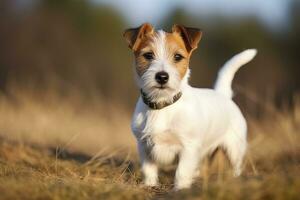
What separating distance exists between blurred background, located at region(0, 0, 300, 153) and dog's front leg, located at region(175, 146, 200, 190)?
1.63 m

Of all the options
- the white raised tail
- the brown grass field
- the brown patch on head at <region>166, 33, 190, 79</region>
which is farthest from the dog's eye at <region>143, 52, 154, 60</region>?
the white raised tail

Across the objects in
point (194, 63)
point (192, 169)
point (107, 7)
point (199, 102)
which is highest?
point (199, 102)

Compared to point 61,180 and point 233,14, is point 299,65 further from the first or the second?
point 61,180

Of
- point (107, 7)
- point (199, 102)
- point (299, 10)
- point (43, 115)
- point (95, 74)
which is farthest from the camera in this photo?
point (107, 7)

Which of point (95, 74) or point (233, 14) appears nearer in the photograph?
point (95, 74)

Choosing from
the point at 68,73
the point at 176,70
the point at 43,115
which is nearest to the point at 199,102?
the point at 176,70

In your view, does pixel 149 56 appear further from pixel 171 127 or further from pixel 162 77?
pixel 171 127

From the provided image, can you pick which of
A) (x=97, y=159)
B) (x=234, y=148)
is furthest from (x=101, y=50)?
(x=234, y=148)

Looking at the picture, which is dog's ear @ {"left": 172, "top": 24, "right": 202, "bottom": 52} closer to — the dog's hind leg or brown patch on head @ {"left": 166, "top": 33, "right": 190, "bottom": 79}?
brown patch on head @ {"left": 166, "top": 33, "right": 190, "bottom": 79}

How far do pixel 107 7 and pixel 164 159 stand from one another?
2876 cm

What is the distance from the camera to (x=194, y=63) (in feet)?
98.7

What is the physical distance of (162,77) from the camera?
5.19 m

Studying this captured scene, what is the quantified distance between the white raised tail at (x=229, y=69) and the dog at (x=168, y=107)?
44.7 inches

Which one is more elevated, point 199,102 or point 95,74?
point 199,102
